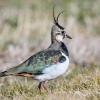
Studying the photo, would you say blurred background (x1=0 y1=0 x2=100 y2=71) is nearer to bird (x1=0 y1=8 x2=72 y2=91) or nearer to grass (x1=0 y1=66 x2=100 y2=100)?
grass (x1=0 y1=66 x2=100 y2=100)

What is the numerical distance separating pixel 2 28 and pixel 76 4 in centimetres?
336

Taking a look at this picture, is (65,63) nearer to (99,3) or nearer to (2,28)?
(2,28)

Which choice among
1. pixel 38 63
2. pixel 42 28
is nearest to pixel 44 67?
pixel 38 63

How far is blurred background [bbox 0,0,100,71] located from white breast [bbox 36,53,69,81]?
147 inches

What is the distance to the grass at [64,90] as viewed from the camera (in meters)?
8.20

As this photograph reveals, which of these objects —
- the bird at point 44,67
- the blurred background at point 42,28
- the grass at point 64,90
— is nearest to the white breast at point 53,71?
the bird at point 44,67

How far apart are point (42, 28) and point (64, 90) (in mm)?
7335

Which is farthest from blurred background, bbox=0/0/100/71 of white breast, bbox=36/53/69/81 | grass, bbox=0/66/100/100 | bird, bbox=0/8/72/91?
white breast, bbox=36/53/69/81

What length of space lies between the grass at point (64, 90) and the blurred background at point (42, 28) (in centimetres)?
328

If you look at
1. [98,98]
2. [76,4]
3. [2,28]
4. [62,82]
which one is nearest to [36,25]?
[2,28]

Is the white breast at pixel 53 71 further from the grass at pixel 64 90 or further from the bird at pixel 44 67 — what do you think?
the grass at pixel 64 90

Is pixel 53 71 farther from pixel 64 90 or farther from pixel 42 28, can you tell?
pixel 42 28

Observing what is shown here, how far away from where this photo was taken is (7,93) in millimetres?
8852

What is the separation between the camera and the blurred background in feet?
45.8
